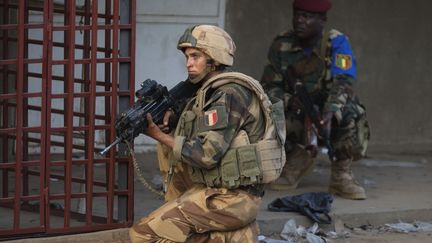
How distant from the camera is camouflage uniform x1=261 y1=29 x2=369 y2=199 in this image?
7.09 metres

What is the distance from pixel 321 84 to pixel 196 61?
8.67 ft

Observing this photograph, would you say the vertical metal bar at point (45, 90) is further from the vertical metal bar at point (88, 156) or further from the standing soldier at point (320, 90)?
the standing soldier at point (320, 90)

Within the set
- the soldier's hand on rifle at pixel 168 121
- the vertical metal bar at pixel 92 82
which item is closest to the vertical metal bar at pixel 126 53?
the vertical metal bar at pixel 92 82

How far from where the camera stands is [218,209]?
4.73 metres

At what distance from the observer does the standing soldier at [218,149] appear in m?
4.66

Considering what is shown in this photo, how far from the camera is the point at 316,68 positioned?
728 cm

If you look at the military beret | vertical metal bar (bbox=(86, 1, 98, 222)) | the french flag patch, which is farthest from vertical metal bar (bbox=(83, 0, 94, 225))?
the military beret

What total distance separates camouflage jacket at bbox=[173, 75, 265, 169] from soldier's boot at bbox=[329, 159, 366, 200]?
2495mm

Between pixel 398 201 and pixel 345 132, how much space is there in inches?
25.1

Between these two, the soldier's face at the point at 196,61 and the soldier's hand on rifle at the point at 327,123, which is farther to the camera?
the soldier's hand on rifle at the point at 327,123

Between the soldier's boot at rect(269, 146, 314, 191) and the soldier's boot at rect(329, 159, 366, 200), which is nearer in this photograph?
the soldier's boot at rect(329, 159, 366, 200)

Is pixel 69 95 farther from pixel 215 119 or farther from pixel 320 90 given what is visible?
pixel 320 90

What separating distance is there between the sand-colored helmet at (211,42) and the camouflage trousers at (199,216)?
64 cm

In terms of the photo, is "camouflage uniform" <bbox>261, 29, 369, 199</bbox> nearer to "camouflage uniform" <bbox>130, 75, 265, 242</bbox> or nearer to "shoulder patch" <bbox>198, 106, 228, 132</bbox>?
"camouflage uniform" <bbox>130, 75, 265, 242</bbox>
